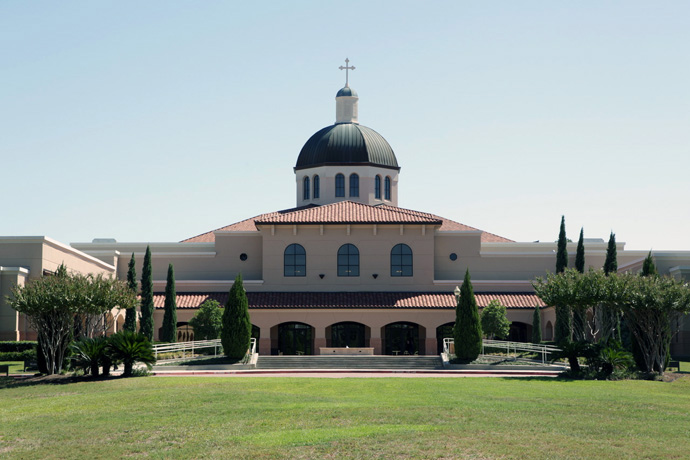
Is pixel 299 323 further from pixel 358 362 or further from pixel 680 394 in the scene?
pixel 680 394

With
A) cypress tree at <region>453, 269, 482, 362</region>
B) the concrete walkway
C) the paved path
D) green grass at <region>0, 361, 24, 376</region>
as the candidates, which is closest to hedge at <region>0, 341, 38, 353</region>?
green grass at <region>0, 361, 24, 376</region>

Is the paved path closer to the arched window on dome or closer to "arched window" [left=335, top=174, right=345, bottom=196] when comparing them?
"arched window" [left=335, top=174, right=345, bottom=196]

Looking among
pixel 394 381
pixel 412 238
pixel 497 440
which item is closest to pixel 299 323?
pixel 412 238

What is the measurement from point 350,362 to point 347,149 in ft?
74.8

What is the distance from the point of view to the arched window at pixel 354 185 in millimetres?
59375

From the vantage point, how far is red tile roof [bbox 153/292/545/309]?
48.9 m

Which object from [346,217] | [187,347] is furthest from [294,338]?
[187,347]

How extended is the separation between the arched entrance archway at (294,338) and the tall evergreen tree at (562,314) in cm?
1403

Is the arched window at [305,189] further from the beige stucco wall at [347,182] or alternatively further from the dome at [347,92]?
the dome at [347,92]

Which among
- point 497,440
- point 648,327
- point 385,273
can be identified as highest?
point 385,273

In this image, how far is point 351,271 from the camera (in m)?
51.6

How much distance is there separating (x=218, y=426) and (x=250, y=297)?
107ft

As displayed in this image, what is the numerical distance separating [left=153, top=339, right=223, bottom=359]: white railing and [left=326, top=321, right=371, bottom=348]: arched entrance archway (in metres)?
8.29

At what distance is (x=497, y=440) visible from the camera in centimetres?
1609
